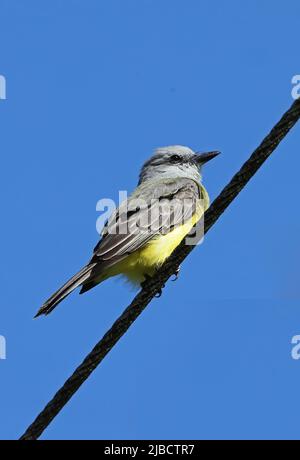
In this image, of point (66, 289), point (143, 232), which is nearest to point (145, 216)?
point (143, 232)

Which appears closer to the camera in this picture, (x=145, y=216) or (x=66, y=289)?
(x=66, y=289)

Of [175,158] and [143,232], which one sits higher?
[175,158]

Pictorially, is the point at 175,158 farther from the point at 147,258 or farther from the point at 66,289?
the point at 66,289

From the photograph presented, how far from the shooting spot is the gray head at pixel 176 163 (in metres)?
10.4

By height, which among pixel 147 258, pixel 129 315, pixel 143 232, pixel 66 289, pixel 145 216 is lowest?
pixel 129 315

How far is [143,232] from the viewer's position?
27.7 ft

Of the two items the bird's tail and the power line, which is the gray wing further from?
the power line

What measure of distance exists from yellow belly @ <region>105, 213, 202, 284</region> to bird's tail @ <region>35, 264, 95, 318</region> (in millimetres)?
468

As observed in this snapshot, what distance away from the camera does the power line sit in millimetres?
5395

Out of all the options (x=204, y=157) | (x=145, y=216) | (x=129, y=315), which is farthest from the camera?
(x=204, y=157)

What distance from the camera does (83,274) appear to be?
25.8 feet

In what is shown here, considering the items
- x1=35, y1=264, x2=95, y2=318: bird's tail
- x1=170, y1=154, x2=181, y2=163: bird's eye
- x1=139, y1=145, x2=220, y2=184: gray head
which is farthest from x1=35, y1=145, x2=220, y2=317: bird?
x1=170, y1=154, x2=181, y2=163: bird's eye

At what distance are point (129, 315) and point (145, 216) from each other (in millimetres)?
2712
